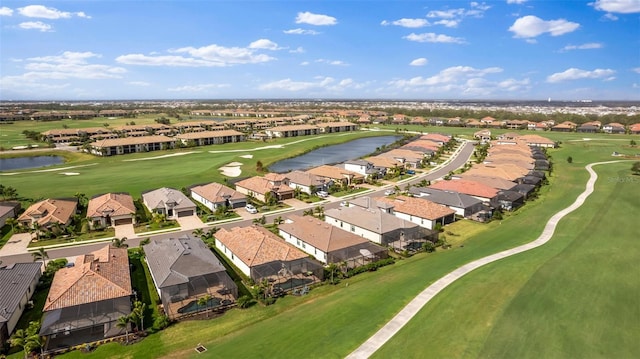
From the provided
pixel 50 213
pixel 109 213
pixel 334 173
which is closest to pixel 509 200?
pixel 334 173

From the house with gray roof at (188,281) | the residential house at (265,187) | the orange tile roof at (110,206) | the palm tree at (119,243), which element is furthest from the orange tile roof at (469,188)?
the orange tile roof at (110,206)

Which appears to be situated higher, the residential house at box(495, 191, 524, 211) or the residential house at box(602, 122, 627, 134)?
the residential house at box(602, 122, 627, 134)

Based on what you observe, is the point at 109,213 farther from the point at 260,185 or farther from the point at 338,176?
the point at 338,176

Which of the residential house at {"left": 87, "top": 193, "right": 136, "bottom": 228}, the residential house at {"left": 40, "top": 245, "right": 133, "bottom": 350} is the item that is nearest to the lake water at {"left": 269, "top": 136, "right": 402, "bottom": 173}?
the residential house at {"left": 87, "top": 193, "right": 136, "bottom": 228}

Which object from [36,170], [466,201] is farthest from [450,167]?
[36,170]

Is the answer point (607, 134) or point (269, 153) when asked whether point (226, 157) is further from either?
point (607, 134)

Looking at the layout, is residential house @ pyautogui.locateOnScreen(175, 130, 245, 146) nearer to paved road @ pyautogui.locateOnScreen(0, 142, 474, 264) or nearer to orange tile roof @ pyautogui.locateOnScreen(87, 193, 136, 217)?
orange tile roof @ pyautogui.locateOnScreen(87, 193, 136, 217)

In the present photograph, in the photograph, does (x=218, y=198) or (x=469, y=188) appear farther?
(x=469, y=188)
